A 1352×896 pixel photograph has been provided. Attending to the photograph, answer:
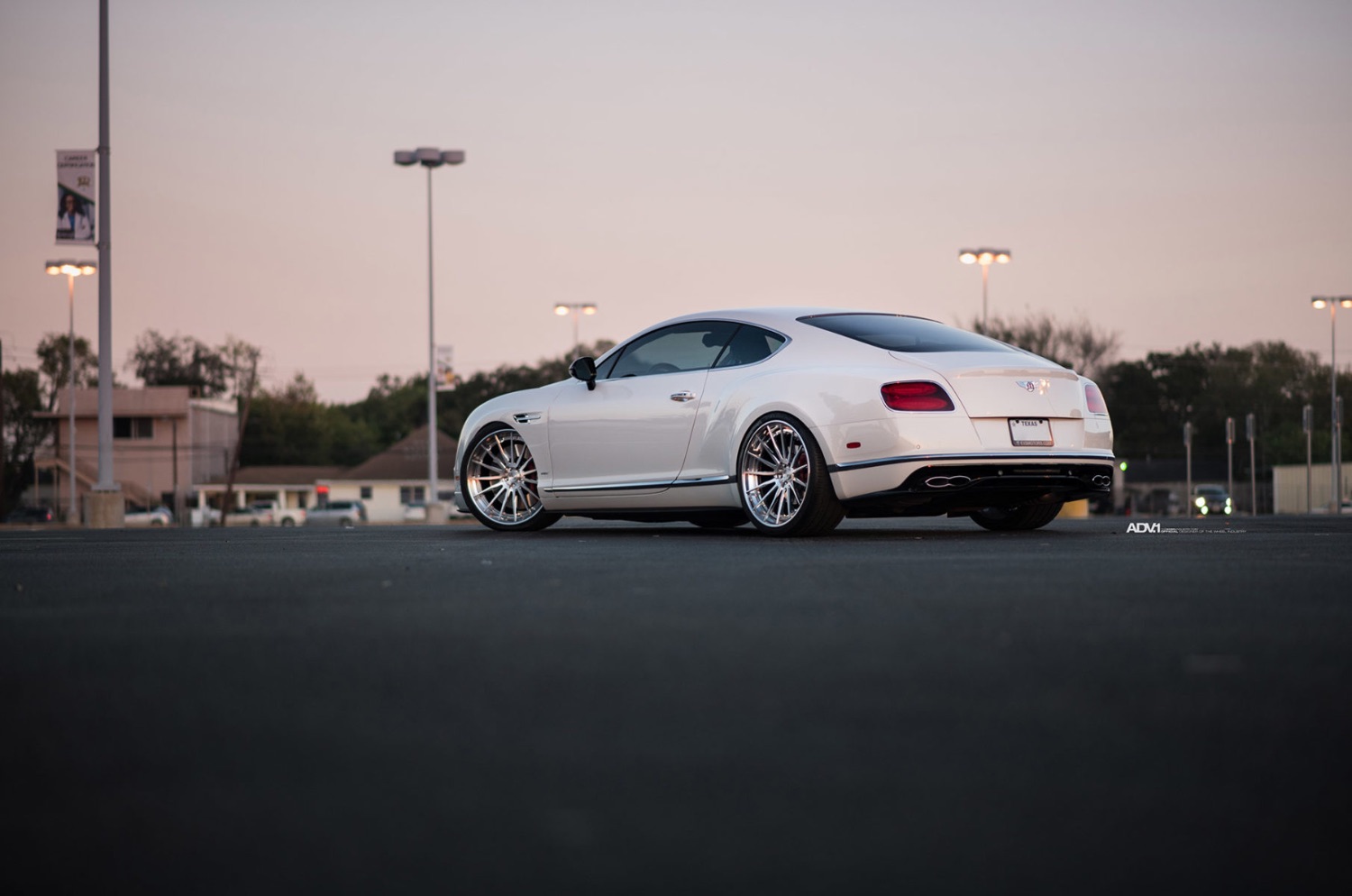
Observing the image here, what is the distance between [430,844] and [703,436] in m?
7.61

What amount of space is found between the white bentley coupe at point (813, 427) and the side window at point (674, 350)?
0.01m

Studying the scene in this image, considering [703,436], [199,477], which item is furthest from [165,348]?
[703,436]

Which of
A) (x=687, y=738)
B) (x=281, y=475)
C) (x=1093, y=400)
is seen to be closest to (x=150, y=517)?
(x=281, y=475)

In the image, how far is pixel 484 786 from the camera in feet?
9.57

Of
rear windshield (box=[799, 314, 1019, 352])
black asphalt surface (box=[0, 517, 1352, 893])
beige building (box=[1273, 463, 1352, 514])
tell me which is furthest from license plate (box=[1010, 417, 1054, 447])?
beige building (box=[1273, 463, 1352, 514])

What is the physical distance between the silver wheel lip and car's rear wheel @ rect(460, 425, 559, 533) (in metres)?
2.27

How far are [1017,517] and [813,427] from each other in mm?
2343

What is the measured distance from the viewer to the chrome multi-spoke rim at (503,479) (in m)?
11.7

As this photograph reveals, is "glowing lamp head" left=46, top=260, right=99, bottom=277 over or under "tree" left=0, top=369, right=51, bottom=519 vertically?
over

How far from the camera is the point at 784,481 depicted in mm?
9648

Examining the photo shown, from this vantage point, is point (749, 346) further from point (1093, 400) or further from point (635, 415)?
point (1093, 400)

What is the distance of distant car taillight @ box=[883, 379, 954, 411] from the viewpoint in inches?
359

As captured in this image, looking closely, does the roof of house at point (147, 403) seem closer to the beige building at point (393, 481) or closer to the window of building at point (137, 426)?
the window of building at point (137, 426)

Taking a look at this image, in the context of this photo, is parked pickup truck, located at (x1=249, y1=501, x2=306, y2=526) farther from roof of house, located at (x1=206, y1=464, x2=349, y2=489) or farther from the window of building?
roof of house, located at (x1=206, y1=464, x2=349, y2=489)
